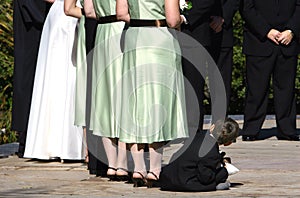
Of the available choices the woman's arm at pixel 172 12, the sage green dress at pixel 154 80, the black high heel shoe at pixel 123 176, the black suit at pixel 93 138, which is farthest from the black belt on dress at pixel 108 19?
the black high heel shoe at pixel 123 176

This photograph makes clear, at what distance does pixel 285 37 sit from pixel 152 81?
427 cm

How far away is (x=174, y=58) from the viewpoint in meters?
8.83

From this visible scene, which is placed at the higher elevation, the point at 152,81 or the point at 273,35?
the point at 273,35

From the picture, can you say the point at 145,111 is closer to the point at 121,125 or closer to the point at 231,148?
the point at 121,125

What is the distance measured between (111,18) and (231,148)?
337 cm

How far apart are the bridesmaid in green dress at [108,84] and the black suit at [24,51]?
2.05 meters

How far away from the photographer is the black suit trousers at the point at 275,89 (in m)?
13.0

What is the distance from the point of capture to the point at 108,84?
365 inches

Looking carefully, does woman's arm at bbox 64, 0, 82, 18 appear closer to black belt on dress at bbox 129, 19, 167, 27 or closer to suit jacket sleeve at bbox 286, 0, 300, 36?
black belt on dress at bbox 129, 19, 167, 27

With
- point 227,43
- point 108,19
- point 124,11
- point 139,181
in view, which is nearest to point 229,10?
point 227,43

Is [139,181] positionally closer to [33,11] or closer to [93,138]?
[93,138]

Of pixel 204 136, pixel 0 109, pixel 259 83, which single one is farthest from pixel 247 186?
pixel 0 109

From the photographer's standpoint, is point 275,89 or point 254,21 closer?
point 254,21

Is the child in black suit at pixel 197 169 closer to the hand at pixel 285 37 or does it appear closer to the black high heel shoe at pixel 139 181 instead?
the black high heel shoe at pixel 139 181
